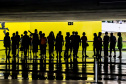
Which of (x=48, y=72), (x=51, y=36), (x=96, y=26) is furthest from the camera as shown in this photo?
(x=96, y=26)
